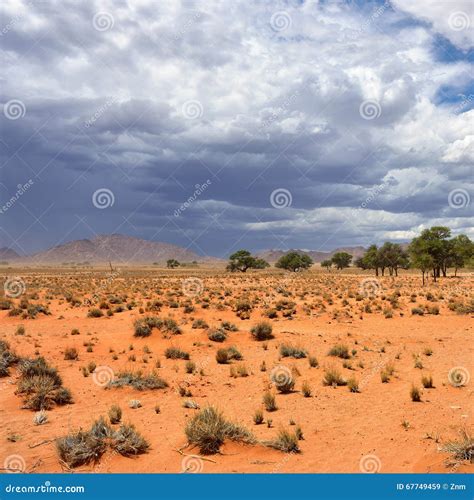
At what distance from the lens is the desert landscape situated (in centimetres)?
857

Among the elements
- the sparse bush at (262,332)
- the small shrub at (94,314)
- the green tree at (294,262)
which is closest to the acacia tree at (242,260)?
the green tree at (294,262)

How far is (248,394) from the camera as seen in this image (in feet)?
43.0

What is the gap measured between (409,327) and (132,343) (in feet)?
49.4

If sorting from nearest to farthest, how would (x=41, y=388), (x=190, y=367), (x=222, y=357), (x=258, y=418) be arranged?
1. (x=258, y=418)
2. (x=41, y=388)
3. (x=190, y=367)
4. (x=222, y=357)

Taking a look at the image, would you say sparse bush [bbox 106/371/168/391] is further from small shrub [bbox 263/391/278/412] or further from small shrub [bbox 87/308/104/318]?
small shrub [bbox 87/308/104/318]

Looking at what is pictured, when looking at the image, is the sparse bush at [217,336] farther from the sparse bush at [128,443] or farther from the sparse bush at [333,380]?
the sparse bush at [128,443]

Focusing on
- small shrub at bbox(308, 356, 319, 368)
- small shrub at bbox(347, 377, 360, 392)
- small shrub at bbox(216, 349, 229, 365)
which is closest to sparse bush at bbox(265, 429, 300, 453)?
small shrub at bbox(347, 377, 360, 392)

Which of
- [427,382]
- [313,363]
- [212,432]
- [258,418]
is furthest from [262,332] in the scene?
[212,432]

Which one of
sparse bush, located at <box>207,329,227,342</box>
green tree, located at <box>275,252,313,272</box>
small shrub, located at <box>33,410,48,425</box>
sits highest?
green tree, located at <box>275,252,313,272</box>

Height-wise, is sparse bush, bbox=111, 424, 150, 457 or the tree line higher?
the tree line

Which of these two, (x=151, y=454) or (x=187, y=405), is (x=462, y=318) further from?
(x=151, y=454)

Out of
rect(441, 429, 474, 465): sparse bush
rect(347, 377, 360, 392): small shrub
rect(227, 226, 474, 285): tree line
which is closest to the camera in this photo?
rect(441, 429, 474, 465): sparse bush

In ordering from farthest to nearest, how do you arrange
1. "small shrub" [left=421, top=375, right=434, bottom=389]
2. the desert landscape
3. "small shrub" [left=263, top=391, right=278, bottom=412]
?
"small shrub" [left=421, top=375, right=434, bottom=389] → "small shrub" [left=263, top=391, right=278, bottom=412] → the desert landscape

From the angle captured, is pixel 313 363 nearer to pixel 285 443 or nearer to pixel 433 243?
pixel 285 443
